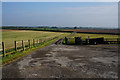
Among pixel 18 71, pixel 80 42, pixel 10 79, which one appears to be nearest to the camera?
pixel 10 79

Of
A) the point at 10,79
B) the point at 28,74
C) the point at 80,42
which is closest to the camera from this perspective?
the point at 10,79

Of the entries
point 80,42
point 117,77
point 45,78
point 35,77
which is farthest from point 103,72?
point 80,42

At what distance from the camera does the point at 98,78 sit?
6.31 meters

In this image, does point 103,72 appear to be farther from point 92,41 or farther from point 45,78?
point 92,41

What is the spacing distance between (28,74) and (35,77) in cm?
64

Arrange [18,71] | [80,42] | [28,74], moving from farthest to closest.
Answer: [80,42] < [18,71] < [28,74]

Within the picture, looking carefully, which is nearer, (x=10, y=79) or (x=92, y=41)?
(x=10, y=79)

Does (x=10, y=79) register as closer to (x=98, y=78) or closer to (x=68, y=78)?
(x=68, y=78)

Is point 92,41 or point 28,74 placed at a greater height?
point 92,41

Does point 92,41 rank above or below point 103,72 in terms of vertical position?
above

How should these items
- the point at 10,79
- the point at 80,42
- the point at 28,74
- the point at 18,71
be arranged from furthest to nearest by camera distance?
the point at 80,42, the point at 18,71, the point at 28,74, the point at 10,79

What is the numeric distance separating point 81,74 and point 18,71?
12.3 feet

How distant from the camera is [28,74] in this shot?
269 inches

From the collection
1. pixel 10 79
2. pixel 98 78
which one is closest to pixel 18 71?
pixel 10 79
